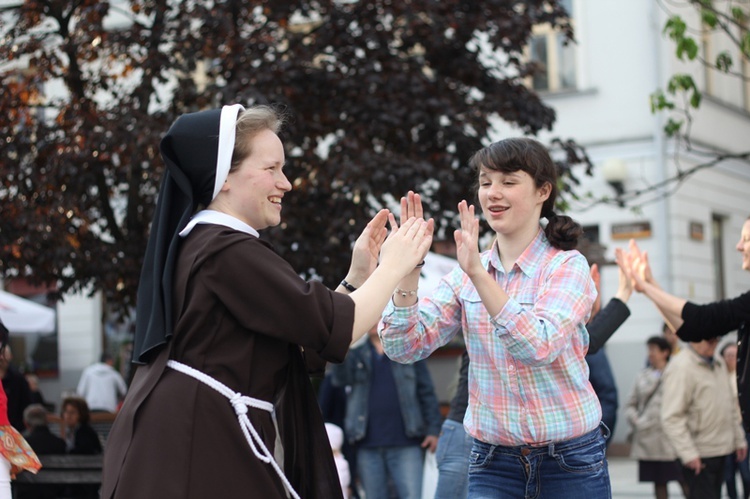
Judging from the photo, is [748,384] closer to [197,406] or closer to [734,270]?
[197,406]

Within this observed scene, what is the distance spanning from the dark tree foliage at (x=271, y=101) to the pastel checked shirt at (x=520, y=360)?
17.1 ft

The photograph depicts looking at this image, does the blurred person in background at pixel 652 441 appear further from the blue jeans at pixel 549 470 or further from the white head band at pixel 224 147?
the white head band at pixel 224 147

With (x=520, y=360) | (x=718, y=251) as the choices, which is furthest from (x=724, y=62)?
(x=718, y=251)

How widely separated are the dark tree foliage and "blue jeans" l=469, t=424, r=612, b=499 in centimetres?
534

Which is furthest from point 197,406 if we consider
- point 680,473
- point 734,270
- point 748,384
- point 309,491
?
point 734,270

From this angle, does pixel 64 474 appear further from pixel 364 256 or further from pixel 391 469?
pixel 364 256

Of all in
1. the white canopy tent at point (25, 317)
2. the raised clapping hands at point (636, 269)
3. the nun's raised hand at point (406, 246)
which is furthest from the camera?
the white canopy tent at point (25, 317)

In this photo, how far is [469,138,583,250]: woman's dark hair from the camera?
419 centimetres

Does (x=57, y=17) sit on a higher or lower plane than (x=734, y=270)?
higher

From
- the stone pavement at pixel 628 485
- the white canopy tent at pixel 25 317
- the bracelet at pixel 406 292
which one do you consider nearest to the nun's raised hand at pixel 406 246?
the bracelet at pixel 406 292

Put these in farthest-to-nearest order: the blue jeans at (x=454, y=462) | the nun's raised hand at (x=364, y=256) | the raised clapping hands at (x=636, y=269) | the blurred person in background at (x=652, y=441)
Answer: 1. the blurred person in background at (x=652, y=441)
2. the blue jeans at (x=454, y=462)
3. the raised clapping hands at (x=636, y=269)
4. the nun's raised hand at (x=364, y=256)

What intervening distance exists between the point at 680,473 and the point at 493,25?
4.28 m

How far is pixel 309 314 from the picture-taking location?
331cm

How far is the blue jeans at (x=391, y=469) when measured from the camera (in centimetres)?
883
